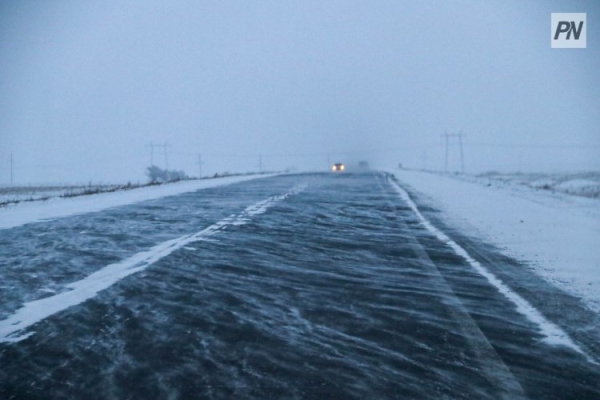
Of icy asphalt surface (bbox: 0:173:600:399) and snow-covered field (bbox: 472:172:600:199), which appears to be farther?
snow-covered field (bbox: 472:172:600:199)

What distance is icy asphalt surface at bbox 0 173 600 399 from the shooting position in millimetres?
3574

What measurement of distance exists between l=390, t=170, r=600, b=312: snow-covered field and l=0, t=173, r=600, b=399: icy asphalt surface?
45cm

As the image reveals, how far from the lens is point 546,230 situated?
11805 mm

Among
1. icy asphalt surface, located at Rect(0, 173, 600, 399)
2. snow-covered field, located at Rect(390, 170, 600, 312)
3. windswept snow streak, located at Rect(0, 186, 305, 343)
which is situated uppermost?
windswept snow streak, located at Rect(0, 186, 305, 343)

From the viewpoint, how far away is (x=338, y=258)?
8.27m

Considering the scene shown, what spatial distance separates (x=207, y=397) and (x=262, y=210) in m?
12.0

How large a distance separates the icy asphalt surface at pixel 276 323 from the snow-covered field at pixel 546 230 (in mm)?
449

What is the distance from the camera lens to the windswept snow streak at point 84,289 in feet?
15.2

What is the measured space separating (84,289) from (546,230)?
9697 millimetres

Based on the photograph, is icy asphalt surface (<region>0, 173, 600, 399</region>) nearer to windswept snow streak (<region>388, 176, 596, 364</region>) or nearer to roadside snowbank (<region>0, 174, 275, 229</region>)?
windswept snow streak (<region>388, 176, 596, 364</region>)

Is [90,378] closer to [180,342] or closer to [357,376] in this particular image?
[180,342]

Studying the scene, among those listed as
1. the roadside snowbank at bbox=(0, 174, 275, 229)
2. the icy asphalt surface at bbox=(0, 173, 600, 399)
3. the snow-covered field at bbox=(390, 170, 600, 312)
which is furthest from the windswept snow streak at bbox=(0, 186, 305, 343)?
the snow-covered field at bbox=(390, 170, 600, 312)

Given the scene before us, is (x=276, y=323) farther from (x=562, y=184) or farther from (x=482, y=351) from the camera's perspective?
(x=562, y=184)

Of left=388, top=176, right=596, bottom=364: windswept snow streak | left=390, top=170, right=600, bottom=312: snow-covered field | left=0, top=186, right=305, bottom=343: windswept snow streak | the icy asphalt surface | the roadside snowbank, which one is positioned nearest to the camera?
the icy asphalt surface
